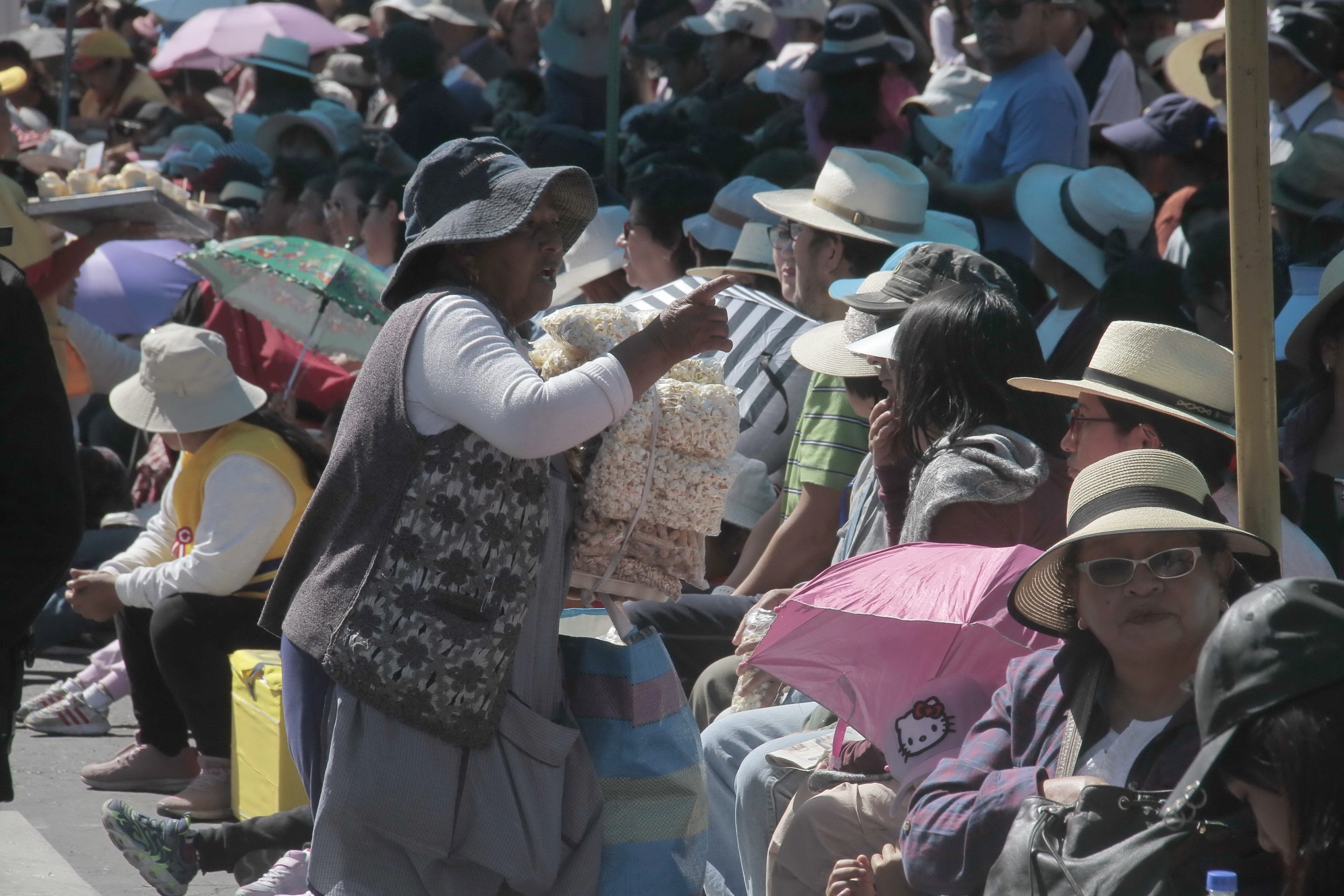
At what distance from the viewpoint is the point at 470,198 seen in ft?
10.2

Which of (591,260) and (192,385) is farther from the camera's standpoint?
(591,260)

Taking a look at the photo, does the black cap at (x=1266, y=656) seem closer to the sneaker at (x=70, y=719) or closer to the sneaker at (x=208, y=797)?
the sneaker at (x=208, y=797)

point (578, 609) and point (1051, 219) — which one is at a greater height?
point (1051, 219)

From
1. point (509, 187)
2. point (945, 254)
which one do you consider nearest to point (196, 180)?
point (945, 254)

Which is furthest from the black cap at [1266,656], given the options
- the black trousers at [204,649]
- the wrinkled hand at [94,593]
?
the wrinkled hand at [94,593]

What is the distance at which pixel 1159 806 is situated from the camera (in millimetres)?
2324

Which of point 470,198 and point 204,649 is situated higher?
point 470,198

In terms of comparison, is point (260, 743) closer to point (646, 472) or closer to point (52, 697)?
point (52, 697)

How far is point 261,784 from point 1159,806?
11.2 ft

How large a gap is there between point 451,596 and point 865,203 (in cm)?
306

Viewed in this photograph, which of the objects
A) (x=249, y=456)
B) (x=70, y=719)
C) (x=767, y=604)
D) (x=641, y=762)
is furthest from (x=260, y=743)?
(x=641, y=762)

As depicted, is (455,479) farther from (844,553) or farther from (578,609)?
(844,553)

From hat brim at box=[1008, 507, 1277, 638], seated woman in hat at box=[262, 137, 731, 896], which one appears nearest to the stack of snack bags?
seated woman in hat at box=[262, 137, 731, 896]

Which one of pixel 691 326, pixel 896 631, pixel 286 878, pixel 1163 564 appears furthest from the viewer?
pixel 286 878
